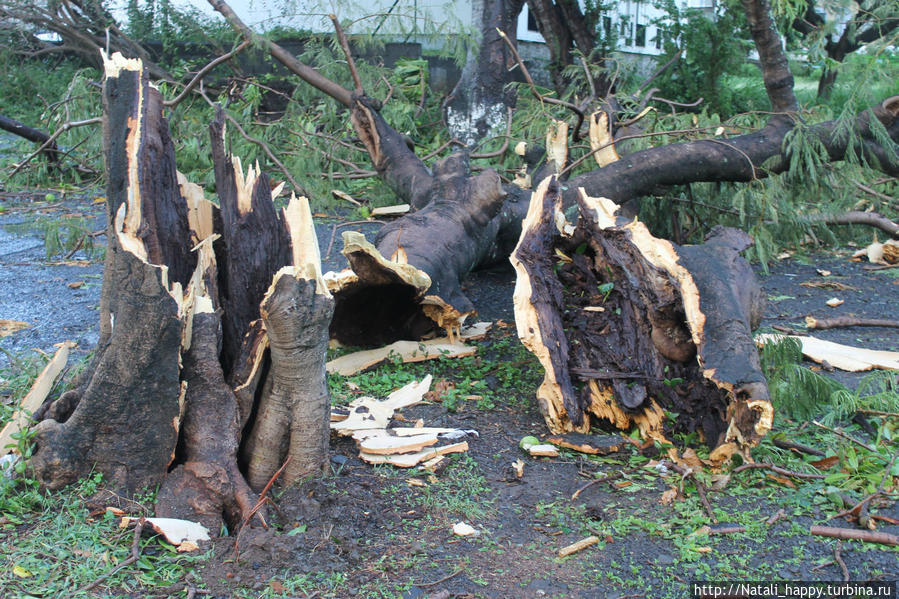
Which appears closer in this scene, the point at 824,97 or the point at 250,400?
the point at 250,400

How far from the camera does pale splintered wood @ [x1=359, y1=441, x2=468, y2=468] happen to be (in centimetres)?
279

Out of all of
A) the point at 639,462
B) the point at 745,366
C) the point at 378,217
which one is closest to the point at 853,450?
the point at 745,366

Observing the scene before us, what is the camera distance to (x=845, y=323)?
4.57 m

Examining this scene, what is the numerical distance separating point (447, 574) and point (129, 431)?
1.08 m

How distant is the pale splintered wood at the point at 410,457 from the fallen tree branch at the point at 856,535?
1.25 meters

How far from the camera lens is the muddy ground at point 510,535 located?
212cm

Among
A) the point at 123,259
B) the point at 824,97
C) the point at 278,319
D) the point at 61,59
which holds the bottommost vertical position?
the point at 278,319

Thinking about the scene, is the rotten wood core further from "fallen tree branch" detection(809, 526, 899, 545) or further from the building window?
the building window

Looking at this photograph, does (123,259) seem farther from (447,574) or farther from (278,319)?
(447,574)

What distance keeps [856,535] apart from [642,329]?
1114 millimetres

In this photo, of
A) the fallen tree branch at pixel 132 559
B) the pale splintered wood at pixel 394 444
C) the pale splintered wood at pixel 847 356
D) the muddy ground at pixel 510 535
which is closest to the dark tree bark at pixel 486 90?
the pale splintered wood at pixel 847 356

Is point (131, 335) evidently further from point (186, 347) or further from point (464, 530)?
point (464, 530)

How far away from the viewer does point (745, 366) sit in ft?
8.72

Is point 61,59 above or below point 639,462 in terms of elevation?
above
